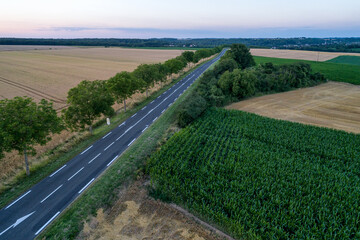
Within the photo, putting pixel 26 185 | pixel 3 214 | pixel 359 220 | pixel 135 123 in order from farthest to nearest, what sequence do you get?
1. pixel 135 123
2. pixel 26 185
3. pixel 3 214
4. pixel 359 220

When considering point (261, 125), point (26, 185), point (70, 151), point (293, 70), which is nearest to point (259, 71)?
point (293, 70)

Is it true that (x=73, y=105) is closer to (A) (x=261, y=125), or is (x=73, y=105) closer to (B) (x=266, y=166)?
(B) (x=266, y=166)

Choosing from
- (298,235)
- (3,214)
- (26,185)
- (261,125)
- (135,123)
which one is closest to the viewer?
(298,235)

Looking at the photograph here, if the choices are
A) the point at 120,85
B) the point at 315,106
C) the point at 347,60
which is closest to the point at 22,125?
the point at 120,85

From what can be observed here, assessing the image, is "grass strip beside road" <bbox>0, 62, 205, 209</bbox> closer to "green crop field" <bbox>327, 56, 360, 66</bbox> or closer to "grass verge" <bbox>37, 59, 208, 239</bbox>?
"grass verge" <bbox>37, 59, 208, 239</bbox>

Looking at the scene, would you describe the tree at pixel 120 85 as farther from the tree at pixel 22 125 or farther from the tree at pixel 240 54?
the tree at pixel 240 54

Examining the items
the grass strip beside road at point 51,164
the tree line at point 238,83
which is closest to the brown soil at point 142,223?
the grass strip beside road at point 51,164

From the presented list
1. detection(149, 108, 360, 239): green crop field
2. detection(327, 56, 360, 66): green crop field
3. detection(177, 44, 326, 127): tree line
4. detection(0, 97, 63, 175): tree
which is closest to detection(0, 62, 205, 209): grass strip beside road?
detection(0, 97, 63, 175): tree
